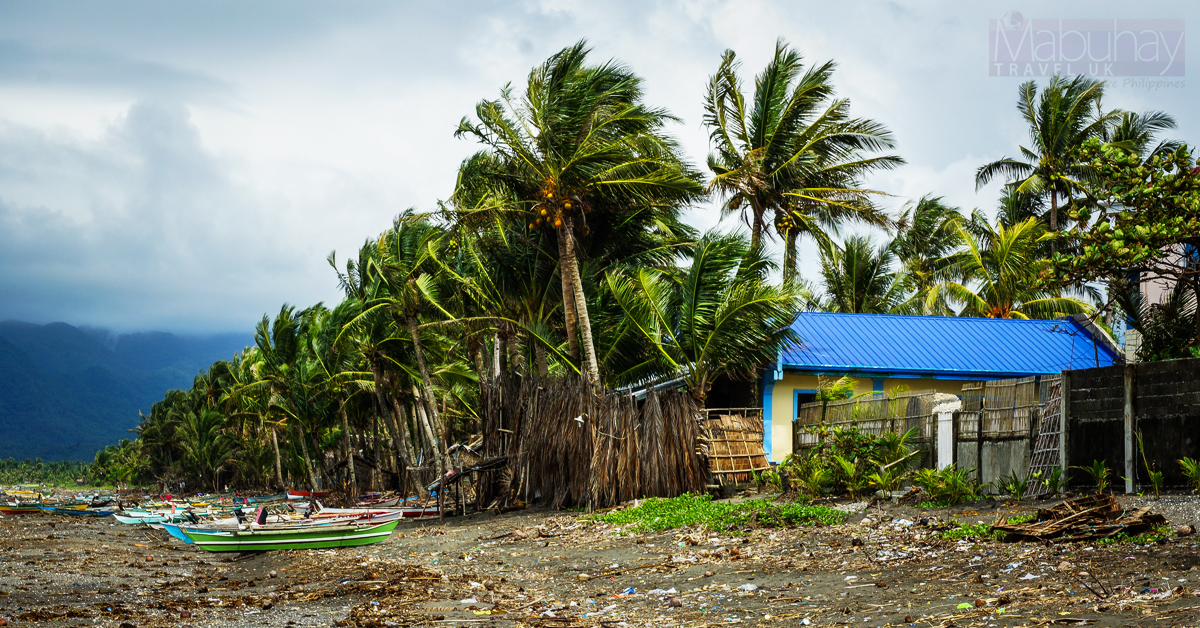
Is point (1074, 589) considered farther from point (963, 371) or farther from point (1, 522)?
point (1, 522)

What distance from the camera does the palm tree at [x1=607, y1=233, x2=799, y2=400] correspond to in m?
19.0

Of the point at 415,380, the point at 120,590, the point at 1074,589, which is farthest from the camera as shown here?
the point at 415,380

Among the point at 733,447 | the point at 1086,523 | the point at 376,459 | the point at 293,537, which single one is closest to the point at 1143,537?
the point at 1086,523

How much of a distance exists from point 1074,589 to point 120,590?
41.4ft

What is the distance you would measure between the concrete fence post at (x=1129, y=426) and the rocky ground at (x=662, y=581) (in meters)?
0.54

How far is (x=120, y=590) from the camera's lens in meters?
14.0

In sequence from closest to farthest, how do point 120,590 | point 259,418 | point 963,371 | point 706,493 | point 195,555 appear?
point 120,590
point 706,493
point 195,555
point 963,371
point 259,418

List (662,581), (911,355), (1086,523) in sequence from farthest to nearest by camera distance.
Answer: (911,355)
(662,581)
(1086,523)

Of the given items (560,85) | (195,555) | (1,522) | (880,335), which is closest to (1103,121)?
(880,335)

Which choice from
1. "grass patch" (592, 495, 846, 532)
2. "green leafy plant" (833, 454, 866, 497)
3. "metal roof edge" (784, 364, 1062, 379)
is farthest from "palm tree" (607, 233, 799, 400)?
"green leafy plant" (833, 454, 866, 497)

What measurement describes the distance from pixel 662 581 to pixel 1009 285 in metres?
22.0

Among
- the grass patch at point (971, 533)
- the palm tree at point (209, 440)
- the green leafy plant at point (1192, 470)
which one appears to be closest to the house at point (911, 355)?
the grass patch at point (971, 533)

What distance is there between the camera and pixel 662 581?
10641mm

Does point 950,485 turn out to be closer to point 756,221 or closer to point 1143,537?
point 1143,537
